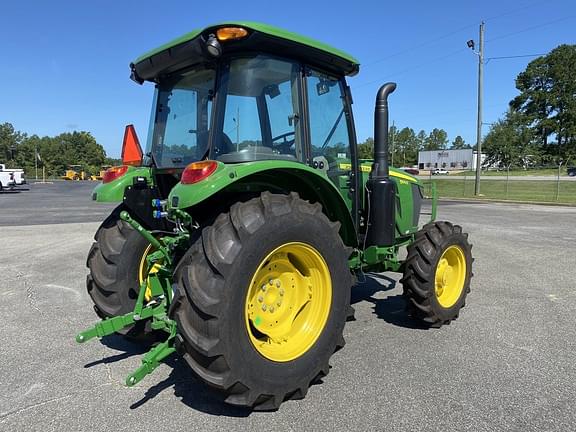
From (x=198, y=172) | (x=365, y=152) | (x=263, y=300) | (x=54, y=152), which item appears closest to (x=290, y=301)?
(x=263, y=300)

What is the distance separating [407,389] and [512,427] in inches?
27.5

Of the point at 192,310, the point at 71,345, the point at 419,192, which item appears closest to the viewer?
the point at 192,310

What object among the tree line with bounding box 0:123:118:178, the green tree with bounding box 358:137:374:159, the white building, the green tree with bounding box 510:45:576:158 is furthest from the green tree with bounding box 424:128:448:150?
the green tree with bounding box 358:137:374:159

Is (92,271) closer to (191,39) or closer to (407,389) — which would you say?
(191,39)

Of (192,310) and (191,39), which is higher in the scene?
(191,39)

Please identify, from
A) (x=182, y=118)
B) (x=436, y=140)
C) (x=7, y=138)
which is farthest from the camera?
(x=436, y=140)

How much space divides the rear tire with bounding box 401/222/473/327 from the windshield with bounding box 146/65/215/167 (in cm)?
235

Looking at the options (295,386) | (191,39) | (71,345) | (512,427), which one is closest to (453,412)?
(512,427)

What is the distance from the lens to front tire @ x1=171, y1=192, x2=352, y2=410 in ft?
8.47

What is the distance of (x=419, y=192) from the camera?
537 cm

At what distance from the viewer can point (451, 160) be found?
99562mm

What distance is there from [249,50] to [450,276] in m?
3.24

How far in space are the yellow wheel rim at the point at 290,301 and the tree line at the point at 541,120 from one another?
77478 millimetres

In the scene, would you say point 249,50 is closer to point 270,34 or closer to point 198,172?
point 270,34
